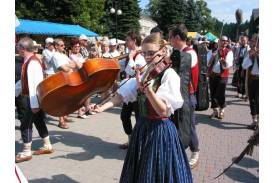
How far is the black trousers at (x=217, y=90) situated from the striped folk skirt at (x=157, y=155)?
498 cm

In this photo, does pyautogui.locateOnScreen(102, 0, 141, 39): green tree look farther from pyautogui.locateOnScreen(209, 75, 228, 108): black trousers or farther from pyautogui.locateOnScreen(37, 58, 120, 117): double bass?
pyautogui.locateOnScreen(37, 58, 120, 117): double bass

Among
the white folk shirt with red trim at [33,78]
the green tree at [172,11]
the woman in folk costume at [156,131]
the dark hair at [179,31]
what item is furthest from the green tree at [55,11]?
the woman in folk costume at [156,131]

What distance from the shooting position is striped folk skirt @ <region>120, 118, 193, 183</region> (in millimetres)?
2789

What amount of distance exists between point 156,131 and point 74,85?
103cm

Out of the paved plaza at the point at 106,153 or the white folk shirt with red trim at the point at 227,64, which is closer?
the paved plaza at the point at 106,153

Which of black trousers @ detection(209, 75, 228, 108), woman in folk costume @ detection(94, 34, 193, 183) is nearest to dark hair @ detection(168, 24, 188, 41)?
woman in folk costume @ detection(94, 34, 193, 183)

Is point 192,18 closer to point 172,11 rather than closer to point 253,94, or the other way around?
point 172,11

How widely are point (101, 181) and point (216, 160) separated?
1822 millimetres

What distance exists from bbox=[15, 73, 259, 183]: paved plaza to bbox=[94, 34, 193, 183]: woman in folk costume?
4.75 feet

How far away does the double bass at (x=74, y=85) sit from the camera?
3.31 meters

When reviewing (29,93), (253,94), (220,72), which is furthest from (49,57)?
(253,94)

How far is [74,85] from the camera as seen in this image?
337 centimetres

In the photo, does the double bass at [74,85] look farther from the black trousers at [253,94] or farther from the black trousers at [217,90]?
the black trousers at [217,90]
